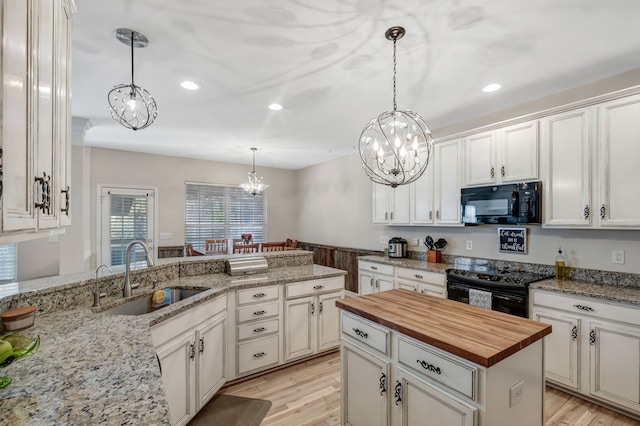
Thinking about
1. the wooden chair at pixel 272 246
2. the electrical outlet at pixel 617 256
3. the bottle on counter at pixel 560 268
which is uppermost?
the electrical outlet at pixel 617 256

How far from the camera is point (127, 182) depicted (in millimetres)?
5645

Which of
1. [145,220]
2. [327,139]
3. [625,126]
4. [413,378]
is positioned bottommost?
[413,378]

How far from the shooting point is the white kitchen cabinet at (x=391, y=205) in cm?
430

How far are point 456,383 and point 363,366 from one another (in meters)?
0.63

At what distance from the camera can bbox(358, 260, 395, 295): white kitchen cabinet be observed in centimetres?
405

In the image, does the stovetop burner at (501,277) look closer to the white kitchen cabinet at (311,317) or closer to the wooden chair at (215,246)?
the white kitchen cabinet at (311,317)

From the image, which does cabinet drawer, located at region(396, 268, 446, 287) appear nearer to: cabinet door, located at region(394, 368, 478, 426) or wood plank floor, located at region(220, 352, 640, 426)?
wood plank floor, located at region(220, 352, 640, 426)

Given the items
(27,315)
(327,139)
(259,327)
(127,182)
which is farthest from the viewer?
(127,182)

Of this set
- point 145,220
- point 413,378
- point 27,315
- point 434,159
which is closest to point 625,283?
point 434,159

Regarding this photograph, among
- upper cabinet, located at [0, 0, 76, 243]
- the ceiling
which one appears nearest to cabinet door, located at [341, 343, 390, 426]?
upper cabinet, located at [0, 0, 76, 243]

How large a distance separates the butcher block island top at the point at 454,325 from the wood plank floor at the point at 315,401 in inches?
39.9

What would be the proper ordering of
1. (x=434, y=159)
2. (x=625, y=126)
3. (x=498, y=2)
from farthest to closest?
(x=434, y=159), (x=625, y=126), (x=498, y=2)

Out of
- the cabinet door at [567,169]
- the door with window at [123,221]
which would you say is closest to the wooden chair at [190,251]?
the door with window at [123,221]

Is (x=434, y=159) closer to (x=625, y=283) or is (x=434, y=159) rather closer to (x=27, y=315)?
(x=625, y=283)
